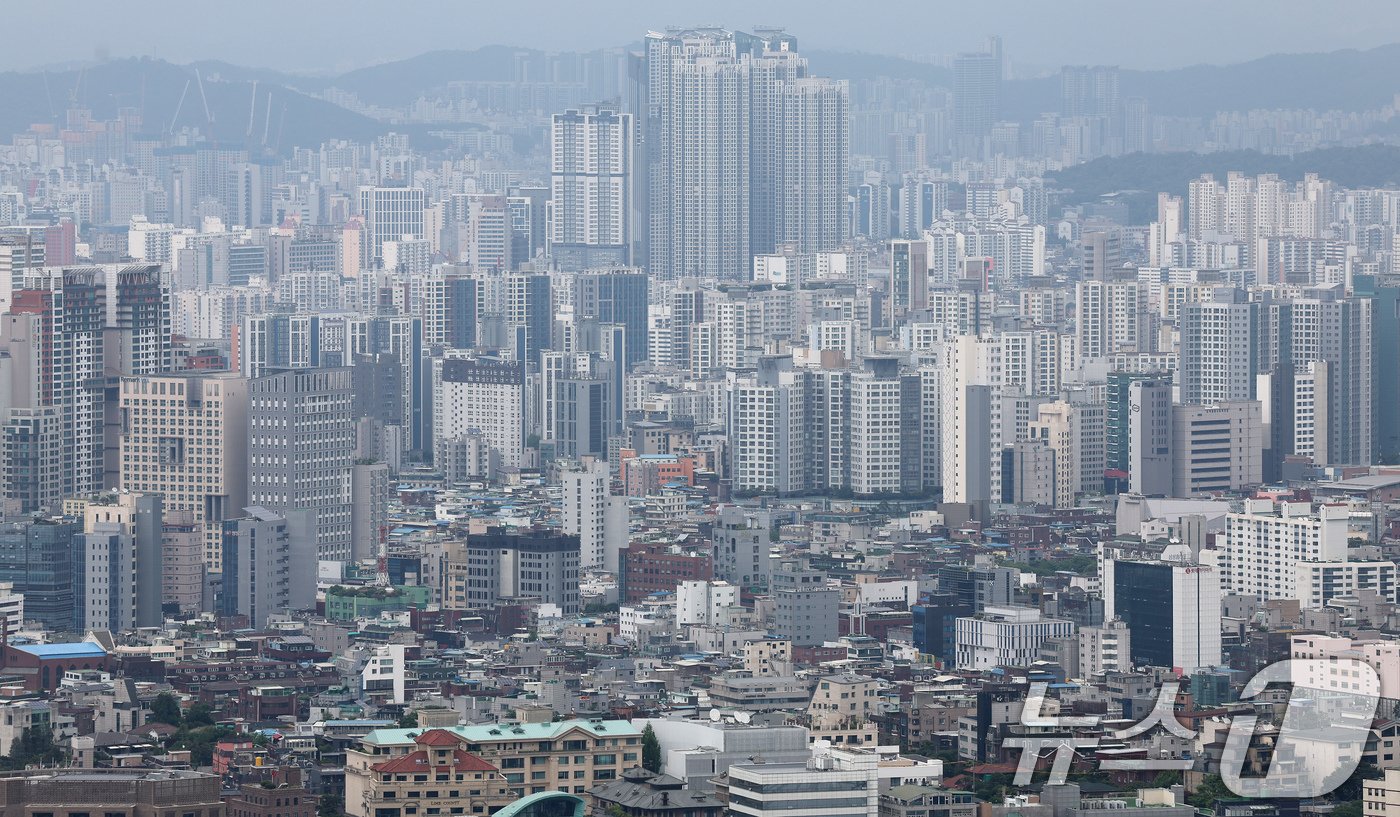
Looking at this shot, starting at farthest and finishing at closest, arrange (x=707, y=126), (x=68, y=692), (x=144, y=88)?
(x=144, y=88) < (x=707, y=126) < (x=68, y=692)

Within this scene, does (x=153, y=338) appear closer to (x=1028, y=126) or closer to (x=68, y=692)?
(x=68, y=692)

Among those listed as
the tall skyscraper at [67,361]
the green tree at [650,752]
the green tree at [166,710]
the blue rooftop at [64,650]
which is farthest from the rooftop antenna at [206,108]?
the green tree at [650,752]

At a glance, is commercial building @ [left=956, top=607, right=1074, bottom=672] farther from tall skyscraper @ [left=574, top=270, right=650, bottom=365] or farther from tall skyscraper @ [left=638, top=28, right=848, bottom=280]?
tall skyscraper @ [left=638, top=28, right=848, bottom=280]

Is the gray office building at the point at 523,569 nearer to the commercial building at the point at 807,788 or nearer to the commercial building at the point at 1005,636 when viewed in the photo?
the commercial building at the point at 1005,636

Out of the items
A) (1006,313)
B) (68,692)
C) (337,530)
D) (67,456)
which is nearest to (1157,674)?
(68,692)

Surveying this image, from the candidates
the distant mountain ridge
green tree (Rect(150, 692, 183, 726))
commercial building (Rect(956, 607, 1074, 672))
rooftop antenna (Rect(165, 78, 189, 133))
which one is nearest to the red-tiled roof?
green tree (Rect(150, 692, 183, 726))

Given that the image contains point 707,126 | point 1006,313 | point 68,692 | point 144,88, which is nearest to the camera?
point 68,692
